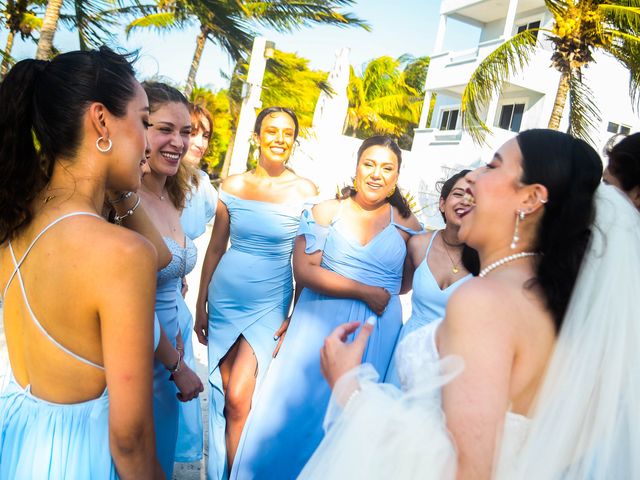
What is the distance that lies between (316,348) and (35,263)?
230cm

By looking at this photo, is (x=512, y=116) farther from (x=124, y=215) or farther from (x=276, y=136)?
(x=124, y=215)

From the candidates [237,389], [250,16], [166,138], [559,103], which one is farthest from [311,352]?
[250,16]

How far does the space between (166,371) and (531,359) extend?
1942mm

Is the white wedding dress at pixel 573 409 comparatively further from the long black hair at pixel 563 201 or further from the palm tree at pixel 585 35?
the palm tree at pixel 585 35

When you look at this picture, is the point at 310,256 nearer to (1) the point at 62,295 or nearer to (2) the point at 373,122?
(1) the point at 62,295

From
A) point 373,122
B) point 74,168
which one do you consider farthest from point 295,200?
point 373,122

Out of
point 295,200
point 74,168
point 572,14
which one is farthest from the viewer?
point 572,14

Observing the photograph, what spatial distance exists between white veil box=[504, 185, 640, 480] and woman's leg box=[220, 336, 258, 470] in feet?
8.14

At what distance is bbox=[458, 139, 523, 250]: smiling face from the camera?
170cm

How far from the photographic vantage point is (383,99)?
36.3 m

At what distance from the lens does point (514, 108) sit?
20703mm

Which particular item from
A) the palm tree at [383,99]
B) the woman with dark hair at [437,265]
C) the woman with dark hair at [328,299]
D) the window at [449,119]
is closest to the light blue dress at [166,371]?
the woman with dark hair at [328,299]

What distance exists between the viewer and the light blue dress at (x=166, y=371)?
2818 mm

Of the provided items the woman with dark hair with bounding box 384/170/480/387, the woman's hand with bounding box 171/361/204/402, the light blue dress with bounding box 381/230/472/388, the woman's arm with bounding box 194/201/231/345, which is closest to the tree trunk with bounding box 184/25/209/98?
the woman's arm with bounding box 194/201/231/345
